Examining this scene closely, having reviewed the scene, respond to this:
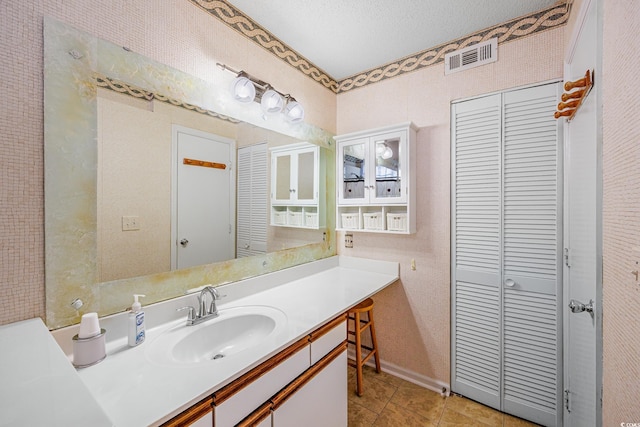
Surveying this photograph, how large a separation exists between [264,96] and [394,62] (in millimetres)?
1142

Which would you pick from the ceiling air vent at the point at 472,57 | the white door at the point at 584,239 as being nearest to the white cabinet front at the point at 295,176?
the ceiling air vent at the point at 472,57

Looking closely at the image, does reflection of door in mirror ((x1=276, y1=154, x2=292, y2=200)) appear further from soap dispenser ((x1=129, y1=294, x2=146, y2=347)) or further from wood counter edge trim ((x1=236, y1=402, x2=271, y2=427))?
wood counter edge trim ((x1=236, y1=402, x2=271, y2=427))

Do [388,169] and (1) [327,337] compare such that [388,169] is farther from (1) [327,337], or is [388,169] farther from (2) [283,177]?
(1) [327,337]

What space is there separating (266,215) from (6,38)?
1.29 meters

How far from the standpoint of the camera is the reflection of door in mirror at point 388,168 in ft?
6.41

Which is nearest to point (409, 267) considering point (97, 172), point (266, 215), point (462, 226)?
point (462, 226)

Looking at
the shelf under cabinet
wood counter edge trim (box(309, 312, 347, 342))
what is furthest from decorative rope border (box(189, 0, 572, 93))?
wood counter edge trim (box(309, 312, 347, 342))

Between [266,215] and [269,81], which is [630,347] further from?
[269,81]

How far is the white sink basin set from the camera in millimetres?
1068

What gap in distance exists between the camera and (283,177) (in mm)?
1952

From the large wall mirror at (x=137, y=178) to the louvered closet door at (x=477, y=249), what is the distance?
1355mm

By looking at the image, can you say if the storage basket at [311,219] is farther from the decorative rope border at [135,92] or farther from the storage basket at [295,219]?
the decorative rope border at [135,92]

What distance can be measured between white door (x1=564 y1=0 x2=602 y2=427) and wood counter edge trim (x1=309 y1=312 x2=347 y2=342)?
0.98 m

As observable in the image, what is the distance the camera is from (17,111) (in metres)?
0.91
